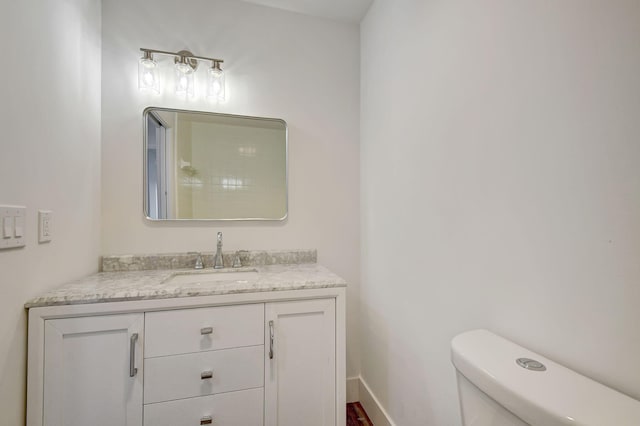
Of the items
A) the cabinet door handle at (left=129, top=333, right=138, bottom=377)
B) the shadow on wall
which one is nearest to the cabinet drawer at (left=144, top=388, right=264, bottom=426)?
the cabinet door handle at (left=129, top=333, right=138, bottom=377)

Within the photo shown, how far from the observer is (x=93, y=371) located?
3.32 feet

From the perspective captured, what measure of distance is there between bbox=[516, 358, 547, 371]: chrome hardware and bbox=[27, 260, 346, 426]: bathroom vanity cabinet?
0.72m

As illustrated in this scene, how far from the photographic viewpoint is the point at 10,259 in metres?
0.87

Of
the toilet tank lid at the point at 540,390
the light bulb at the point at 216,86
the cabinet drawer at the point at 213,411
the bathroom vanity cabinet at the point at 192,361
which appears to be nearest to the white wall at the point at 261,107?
the light bulb at the point at 216,86

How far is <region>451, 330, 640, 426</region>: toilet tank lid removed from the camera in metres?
0.46

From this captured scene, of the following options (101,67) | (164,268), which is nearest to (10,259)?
(164,268)

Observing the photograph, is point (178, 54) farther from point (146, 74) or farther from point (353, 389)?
point (353, 389)

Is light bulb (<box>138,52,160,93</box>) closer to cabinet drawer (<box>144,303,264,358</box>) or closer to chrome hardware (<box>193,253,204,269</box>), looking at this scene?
chrome hardware (<box>193,253,204,269</box>)

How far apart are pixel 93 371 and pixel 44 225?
57 cm

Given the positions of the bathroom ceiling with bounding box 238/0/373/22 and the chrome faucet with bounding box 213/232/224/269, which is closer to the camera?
the chrome faucet with bounding box 213/232/224/269

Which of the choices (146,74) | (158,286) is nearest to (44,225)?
(158,286)

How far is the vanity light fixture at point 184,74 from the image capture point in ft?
4.95

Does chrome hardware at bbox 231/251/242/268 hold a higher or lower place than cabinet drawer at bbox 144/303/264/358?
higher

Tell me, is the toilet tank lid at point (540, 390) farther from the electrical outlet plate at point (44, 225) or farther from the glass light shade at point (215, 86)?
the glass light shade at point (215, 86)
